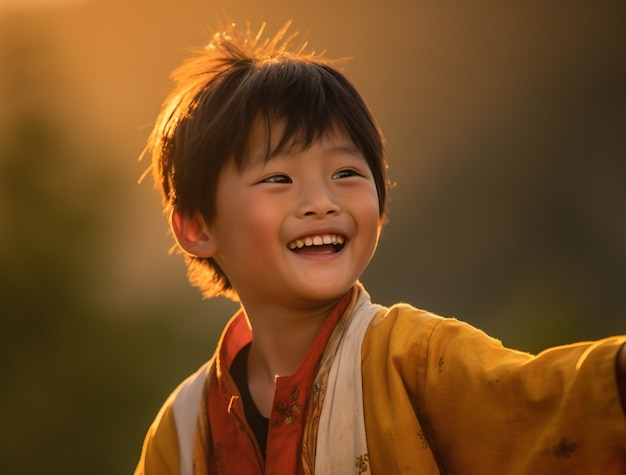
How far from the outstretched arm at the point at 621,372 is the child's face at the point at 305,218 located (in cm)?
66

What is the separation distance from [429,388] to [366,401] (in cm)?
15

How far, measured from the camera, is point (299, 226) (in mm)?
1892

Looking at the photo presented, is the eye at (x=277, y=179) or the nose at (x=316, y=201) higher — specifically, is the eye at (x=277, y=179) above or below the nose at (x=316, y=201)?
above

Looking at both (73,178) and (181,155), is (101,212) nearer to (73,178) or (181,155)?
(73,178)

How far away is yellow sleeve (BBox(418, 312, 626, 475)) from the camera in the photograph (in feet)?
4.72

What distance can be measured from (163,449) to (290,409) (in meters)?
0.43

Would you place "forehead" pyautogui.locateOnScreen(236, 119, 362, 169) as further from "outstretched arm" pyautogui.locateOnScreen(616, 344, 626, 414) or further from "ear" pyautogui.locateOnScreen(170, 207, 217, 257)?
"outstretched arm" pyautogui.locateOnScreen(616, 344, 626, 414)

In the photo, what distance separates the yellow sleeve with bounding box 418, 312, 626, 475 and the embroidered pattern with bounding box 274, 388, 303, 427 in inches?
11.3

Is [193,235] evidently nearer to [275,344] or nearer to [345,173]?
[275,344]

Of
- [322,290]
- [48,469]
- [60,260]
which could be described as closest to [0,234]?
[60,260]

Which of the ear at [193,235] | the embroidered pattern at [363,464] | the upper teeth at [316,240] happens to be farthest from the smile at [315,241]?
the embroidered pattern at [363,464]

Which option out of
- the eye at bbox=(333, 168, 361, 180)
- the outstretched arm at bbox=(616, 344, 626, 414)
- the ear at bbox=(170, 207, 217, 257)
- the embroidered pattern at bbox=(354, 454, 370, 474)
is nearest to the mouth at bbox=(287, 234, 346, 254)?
the eye at bbox=(333, 168, 361, 180)

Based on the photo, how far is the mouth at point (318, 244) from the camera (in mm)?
1910

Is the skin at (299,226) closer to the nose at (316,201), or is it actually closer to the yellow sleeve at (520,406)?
the nose at (316,201)
